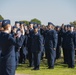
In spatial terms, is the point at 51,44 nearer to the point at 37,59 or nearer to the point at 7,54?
the point at 37,59

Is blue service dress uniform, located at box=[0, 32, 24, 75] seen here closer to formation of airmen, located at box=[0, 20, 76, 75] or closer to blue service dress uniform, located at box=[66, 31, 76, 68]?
formation of airmen, located at box=[0, 20, 76, 75]

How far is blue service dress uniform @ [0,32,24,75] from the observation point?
8102 mm

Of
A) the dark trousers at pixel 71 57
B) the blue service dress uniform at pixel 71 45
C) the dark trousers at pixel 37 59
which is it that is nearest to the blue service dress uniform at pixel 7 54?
the dark trousers at pixel 37 59

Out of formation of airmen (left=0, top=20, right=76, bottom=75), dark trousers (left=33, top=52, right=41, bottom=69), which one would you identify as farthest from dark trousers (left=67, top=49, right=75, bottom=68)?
dark trousers (left=33, top=52, right=41, bottom=69)

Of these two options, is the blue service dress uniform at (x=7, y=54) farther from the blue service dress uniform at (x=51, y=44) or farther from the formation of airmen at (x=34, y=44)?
the blue service dress uniform at (x=51, y=44)

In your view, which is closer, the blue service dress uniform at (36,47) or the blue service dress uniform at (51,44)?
the blue service dress uniform at (36,47)

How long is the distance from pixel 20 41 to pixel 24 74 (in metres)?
5.60

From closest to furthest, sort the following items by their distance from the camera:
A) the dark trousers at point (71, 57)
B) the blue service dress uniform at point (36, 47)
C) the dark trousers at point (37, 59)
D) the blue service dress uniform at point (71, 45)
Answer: the blue service dress uniform at point (36, 47) < the dark trousers at point (37, 59) < the blue service dress uniform at point (71, 45) < the dark trousers at point (71, 57)

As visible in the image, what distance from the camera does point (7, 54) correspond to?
8.27 meters

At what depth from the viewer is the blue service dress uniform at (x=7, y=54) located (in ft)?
26.6

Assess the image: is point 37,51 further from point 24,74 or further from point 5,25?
point 5,25

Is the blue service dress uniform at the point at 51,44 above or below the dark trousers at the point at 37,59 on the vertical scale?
above

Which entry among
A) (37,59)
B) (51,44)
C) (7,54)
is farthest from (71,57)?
(7,54)

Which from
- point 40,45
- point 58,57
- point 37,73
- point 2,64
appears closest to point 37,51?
point 40,45
